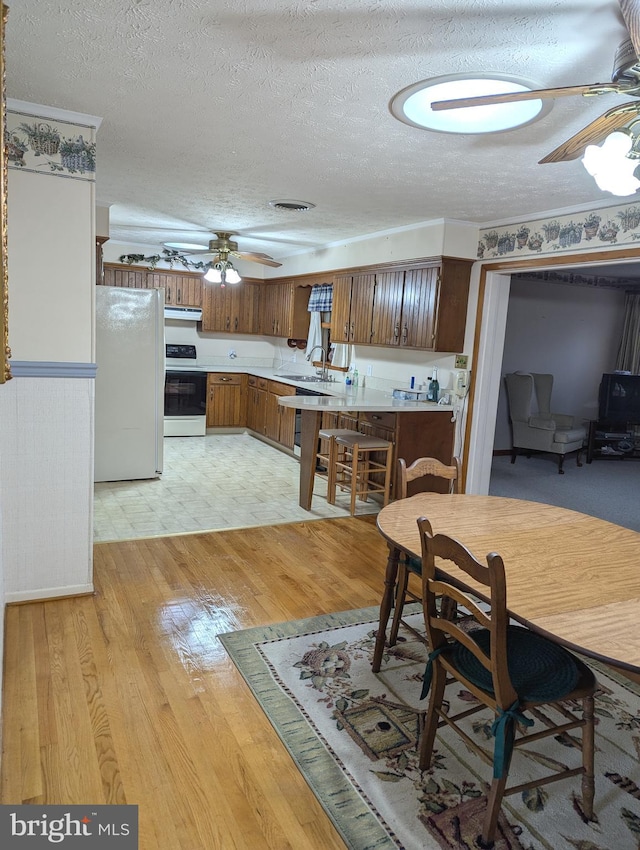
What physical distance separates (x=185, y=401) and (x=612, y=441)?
556cm

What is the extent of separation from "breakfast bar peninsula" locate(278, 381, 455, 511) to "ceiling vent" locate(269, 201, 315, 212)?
1.48 meters

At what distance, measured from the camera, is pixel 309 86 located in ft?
7.39

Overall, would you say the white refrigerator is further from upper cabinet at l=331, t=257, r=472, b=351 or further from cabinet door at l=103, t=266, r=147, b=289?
cabinet door at l=103, t=266, r=147, b=289

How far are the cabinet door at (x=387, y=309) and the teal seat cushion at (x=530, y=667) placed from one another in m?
3.52

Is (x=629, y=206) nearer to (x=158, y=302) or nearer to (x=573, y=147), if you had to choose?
(x=573, y=147)

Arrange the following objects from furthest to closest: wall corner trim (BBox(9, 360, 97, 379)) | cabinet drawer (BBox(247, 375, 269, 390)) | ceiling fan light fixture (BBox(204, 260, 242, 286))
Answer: cabinet drawer (BBox(247, 375, 269, 390)) < ceiling fan light fixture (BBox(204, 260, 242, 286)) < wall corner trim (BBox(9, 360, 97, 379))

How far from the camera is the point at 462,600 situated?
5.59ft

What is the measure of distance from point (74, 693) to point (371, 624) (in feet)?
4.59

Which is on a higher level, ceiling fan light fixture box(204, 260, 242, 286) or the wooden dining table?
ceiling fan light fixture box(204, 260, 242, 286)

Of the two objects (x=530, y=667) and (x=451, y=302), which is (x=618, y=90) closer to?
(x=530, y=667)

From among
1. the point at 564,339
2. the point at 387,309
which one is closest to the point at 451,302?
the point at 387,309

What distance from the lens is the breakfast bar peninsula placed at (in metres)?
4.68

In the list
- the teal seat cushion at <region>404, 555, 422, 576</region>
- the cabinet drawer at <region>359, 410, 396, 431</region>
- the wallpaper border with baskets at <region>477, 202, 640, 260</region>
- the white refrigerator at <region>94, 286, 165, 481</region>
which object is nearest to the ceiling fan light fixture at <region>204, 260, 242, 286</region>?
the white refrigerator at <region>94, 286, 165, 481</region>

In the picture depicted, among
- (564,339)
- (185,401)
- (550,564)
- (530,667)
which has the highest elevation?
(564,339)
